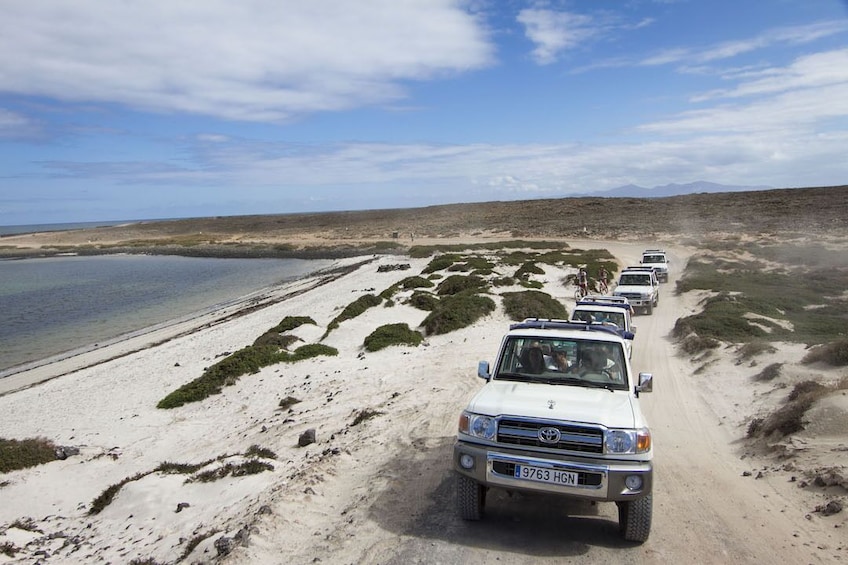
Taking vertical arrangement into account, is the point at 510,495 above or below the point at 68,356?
above

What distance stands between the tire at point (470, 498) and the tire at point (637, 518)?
140 cm

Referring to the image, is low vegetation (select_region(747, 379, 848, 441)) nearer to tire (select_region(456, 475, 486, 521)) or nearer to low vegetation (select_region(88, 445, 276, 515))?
tire (select_region(456, 475, 486, 521))

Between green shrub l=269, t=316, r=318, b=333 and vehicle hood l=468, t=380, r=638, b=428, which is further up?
vehicle hood l=468, t=380, r=638, b=428

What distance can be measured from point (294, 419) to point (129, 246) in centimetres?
10008

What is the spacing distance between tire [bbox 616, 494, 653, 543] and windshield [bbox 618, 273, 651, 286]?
19.0m

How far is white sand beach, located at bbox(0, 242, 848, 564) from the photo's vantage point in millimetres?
5895

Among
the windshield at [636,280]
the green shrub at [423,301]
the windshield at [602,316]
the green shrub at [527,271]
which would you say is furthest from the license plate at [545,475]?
the green shrub at [527,271]

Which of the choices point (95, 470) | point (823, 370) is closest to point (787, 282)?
point (823, 370)

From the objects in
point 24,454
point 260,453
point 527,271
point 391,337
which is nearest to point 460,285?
point 527,271

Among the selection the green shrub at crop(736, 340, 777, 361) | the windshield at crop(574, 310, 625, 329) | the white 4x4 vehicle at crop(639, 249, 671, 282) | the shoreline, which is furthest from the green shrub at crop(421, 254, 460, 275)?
the green shrub at crop(736, 340, 777, 361)

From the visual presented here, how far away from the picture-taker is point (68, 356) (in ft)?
76.7

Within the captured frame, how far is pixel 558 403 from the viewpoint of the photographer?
600 centimetres

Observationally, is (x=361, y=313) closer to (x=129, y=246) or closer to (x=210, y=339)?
(x=210, y=339)

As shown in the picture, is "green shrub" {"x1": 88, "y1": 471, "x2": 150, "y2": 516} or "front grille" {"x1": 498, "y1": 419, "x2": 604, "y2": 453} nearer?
"front grille" {"x1": 498, "y1": 419, "x2": 604, "y2": 453}
